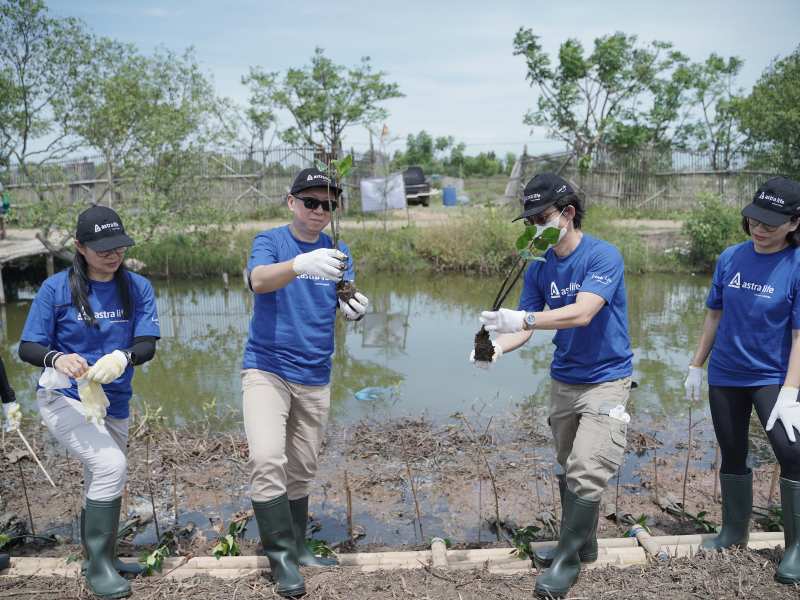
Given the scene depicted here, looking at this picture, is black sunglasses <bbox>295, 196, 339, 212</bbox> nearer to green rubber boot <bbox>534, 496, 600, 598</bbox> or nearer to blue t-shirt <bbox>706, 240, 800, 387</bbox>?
green rubber boot <bbox>534, 496, 600, 598</bbox>

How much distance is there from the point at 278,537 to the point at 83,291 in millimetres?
1398

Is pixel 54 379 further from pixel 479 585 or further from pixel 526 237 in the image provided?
pixel 526 237

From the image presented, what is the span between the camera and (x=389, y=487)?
465 centimetres

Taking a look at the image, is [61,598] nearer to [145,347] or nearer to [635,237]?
[145,347]

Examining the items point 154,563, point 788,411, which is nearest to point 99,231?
point 154,563

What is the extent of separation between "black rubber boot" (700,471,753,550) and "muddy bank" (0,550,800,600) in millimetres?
192

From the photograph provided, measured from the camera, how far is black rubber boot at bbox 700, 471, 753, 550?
3275 millimetres

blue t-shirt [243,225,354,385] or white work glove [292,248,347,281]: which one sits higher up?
white work glove [292,248,347,281]

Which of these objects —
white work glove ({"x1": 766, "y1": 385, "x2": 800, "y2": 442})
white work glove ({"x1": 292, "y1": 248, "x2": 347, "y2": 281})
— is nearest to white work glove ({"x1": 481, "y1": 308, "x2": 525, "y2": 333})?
white work glove ({"x1": 292, "y1": 248, "x2": 347, "y2": 281})

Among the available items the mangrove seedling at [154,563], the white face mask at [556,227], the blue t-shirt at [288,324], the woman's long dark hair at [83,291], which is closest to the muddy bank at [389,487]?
the mangrove seedling at [154,563]

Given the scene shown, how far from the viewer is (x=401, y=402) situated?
6.48 metres

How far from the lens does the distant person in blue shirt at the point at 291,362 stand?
2.95m

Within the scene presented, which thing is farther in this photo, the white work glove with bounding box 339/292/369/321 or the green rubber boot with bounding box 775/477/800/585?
the white work glove with bounding box 339/292/369/321

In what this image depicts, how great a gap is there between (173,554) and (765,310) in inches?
128
